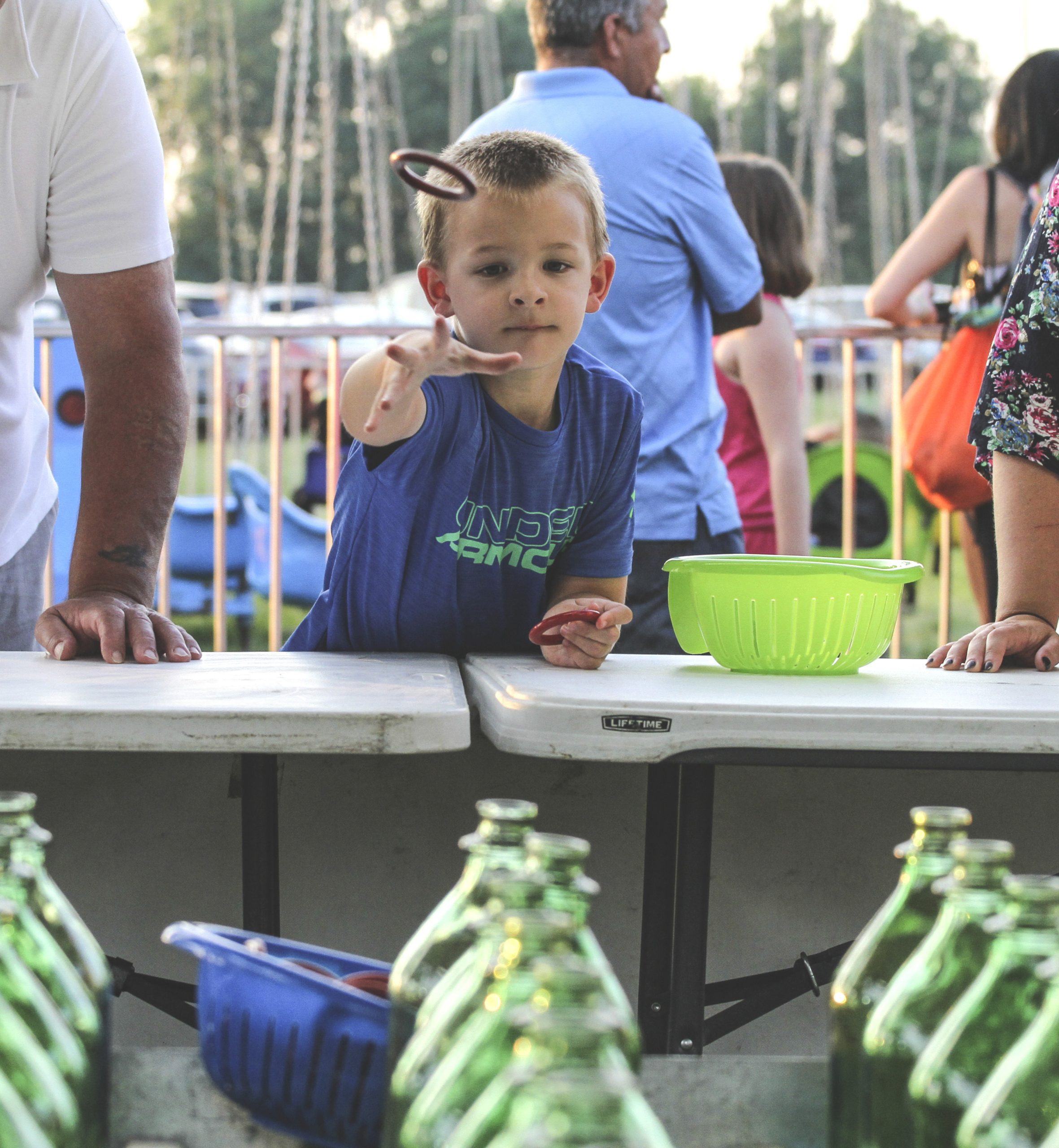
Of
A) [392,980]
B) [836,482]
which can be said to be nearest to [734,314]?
[392,980]

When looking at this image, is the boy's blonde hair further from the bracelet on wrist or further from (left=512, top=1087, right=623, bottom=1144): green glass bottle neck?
(left=512, top=1087, right=623, bottom=1144): green glass bottle neck

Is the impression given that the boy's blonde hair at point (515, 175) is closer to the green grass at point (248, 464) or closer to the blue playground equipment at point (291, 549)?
the blue playground equipment at point (291, 549)

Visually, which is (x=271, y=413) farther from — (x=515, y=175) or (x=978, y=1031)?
(x=978, y=1031)

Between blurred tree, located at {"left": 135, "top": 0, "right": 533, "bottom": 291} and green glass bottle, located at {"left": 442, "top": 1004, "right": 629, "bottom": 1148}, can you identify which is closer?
green glass bottle, located at {"left": 442, "top": 1004, "right": 629, "bottom": 1148}

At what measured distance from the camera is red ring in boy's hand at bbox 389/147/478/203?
1246 millimetres

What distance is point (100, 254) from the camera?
1884mm

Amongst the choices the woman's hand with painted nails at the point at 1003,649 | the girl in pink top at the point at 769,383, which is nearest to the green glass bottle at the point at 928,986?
the woman's hand with painted nails at the point at 1003,649

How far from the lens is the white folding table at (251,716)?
1.11 metres

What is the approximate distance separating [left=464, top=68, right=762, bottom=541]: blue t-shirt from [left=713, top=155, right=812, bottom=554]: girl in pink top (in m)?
0.34

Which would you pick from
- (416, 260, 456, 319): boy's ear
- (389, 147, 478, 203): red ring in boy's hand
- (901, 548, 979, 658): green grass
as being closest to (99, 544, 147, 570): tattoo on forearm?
(416, 260, 456, 319): boy's ear

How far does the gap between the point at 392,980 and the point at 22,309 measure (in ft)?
4.86

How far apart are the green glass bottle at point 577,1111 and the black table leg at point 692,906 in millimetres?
744

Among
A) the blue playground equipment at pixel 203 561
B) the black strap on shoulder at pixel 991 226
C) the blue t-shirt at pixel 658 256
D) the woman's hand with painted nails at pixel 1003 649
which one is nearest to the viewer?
the woman's hand with painted nails at pixel 1003 649

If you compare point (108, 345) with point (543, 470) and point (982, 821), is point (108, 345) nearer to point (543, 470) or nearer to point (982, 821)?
point (543, 470)
